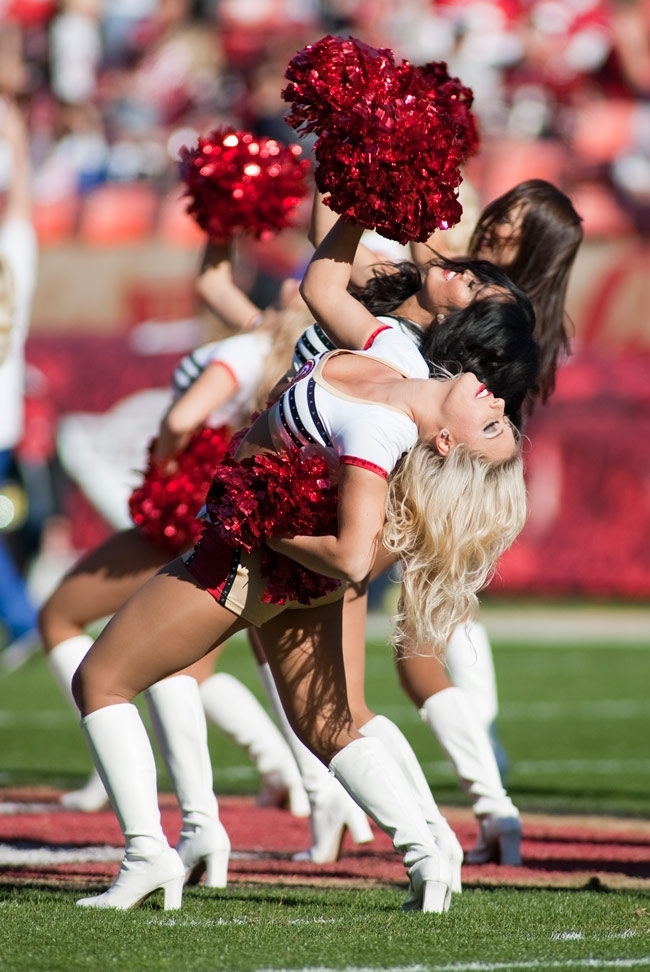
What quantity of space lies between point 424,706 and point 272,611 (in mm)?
1128

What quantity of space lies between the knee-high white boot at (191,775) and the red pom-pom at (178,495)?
507 millimetres

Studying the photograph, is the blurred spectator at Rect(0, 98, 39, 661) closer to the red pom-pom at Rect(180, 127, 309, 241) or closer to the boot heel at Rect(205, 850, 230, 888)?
the red pom-pom at Rect(180, 127, 309, 241)

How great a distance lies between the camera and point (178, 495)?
4.57m

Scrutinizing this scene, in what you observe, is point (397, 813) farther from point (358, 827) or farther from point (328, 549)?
point (358, 827)

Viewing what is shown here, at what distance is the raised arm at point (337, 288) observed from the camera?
3.48 m

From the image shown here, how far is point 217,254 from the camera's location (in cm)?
486

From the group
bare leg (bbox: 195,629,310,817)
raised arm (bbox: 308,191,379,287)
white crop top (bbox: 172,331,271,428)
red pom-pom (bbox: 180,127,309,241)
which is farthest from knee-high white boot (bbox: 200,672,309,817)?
raised arm (bbox: 308,191,379,287)

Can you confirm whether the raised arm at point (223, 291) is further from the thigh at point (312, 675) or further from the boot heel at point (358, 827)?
the boot heel at point (358, 827)

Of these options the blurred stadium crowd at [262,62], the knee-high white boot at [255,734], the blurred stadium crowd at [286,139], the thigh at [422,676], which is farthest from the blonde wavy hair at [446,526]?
the blurred stadium crowd at [262,62]

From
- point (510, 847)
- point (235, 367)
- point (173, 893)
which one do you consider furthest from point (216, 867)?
point (235, 367)

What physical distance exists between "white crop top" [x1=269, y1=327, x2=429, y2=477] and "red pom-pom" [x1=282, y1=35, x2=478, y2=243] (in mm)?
280

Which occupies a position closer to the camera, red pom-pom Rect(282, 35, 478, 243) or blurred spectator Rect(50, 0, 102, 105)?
red pom-pom Rect(282, 35, 478, 243)

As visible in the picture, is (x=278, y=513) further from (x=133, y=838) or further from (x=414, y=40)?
(x=414, y=40)

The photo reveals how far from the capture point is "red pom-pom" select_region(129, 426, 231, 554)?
4.55 meters
